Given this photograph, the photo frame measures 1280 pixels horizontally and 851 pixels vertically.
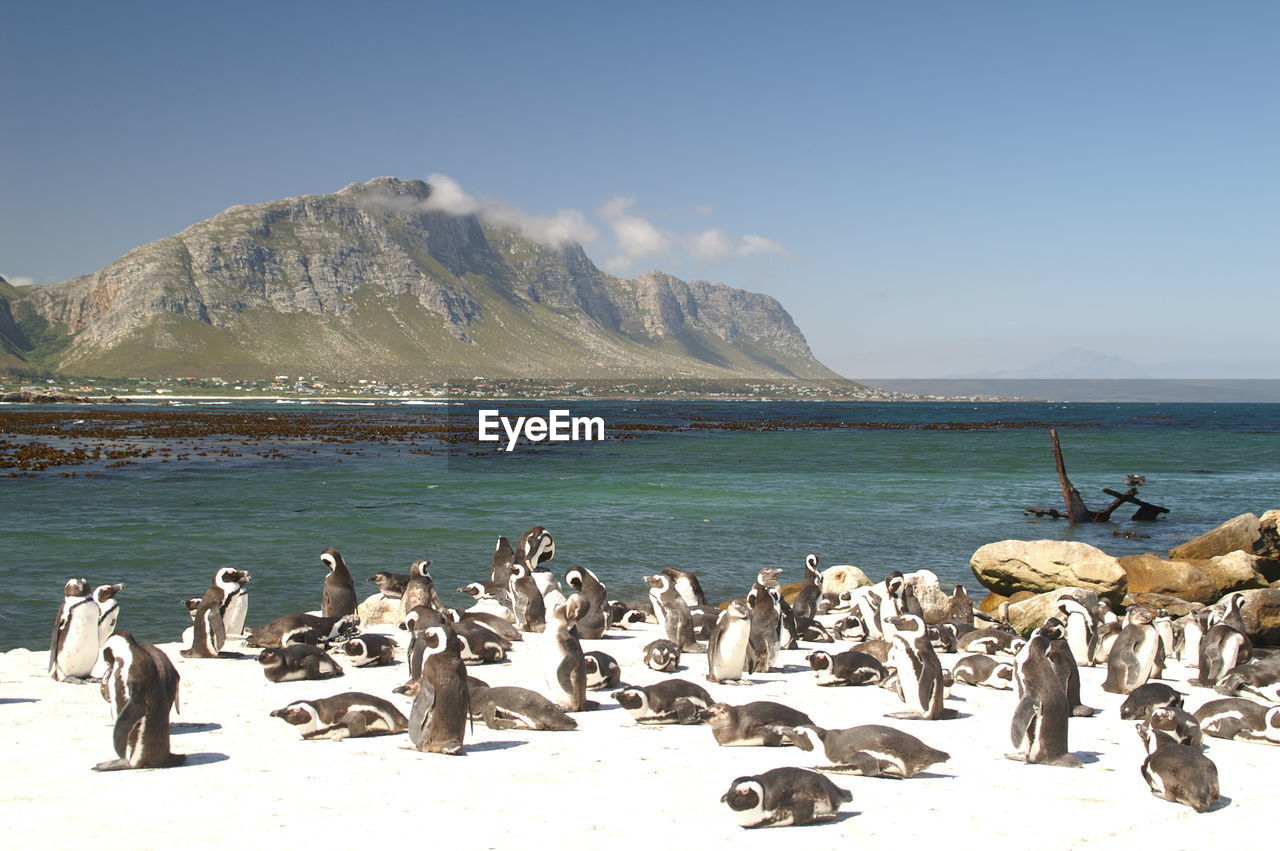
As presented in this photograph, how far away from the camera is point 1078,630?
12375 mm

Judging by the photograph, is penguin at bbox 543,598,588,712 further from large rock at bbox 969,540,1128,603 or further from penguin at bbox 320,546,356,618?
large rock at bbox 969,540,1128,603

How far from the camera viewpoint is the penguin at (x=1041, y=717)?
8.03 meters

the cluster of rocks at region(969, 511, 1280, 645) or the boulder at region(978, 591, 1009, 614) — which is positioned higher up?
the cluster of rocks at region(969, 511, 1280, 645)

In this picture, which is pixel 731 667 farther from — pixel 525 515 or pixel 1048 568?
pixel 525 515

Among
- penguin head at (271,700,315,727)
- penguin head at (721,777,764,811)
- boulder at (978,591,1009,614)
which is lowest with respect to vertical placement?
boulder at (978,591,1009,614)

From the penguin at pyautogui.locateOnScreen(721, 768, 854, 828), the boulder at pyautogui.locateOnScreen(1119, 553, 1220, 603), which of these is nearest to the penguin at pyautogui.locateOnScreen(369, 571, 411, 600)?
the penguin at pyautogui.locateOnScreen(721, 768, 854, 828)

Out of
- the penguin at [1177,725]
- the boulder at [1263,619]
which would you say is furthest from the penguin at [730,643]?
the boulder at [1263,619]

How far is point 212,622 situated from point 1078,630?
11.1m

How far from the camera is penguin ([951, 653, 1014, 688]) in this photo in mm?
11039

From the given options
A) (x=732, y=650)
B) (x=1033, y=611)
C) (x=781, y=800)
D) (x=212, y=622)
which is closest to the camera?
(x=781, y=800)

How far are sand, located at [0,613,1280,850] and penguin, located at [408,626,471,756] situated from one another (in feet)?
0.54

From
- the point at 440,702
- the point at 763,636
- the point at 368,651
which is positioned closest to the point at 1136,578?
the point at 763,636

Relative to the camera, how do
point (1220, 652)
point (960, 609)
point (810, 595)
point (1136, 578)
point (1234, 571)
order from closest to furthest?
point (1220, 652), point (960, 609), point (810, 595), point (1136, 578), point (1234, 571)

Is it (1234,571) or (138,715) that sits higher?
(138,715)
